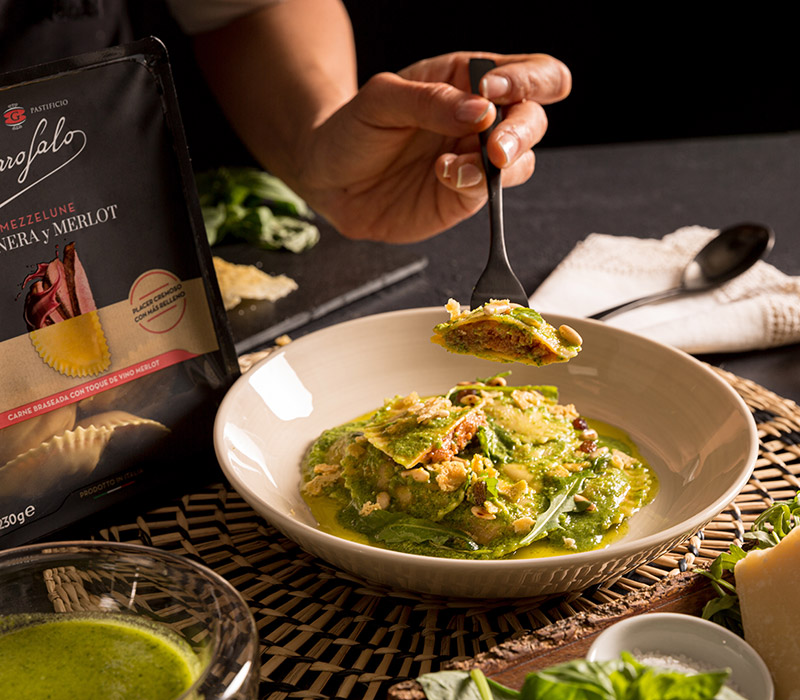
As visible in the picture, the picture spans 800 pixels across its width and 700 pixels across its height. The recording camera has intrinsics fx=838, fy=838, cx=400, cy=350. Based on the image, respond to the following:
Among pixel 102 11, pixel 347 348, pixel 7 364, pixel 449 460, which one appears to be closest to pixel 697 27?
pixel 102 11

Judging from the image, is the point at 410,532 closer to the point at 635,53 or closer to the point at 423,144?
the point at 423,144

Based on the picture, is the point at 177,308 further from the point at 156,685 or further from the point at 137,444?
the point at 156,685

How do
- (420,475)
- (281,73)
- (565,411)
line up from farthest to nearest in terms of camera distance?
(281,73) → (565,411) → (420,475)

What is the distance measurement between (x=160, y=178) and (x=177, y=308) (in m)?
0.28

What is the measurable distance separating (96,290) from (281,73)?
1.85 meters

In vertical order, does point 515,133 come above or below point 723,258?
above

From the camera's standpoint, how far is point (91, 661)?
1.26 metres

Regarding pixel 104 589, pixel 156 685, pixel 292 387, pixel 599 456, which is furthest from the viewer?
pixel 292 387

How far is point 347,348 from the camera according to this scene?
2299mm

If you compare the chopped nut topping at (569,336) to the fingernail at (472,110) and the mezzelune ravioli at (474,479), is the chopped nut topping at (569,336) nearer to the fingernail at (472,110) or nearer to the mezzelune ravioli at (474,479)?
the mezzelune ravioli at (474,479)

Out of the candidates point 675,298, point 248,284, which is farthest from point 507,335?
point 248,284

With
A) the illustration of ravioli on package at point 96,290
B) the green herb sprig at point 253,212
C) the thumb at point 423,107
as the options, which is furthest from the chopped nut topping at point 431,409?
the green herb sprig at point 253,212

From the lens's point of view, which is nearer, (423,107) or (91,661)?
(91,661)

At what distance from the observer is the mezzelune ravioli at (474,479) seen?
1.66 m
